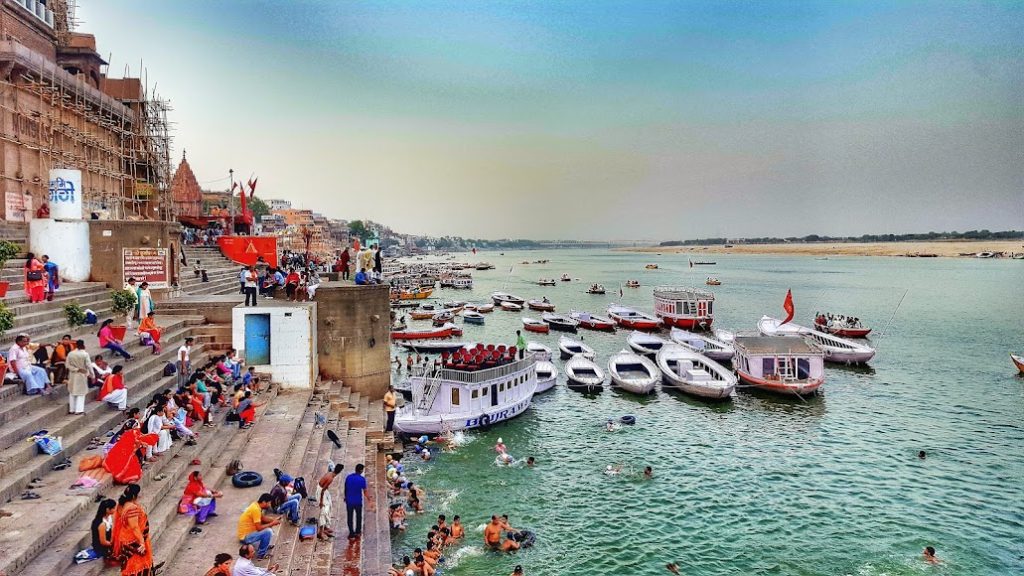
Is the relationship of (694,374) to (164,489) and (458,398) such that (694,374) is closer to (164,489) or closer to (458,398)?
(458,398)

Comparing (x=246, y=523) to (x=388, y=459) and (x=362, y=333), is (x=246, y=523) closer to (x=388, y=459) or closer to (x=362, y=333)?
(x=388, y=459)

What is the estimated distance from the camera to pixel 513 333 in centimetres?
5666

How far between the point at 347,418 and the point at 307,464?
17.2 ft

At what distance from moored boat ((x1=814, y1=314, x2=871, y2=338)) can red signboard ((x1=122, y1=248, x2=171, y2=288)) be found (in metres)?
49.9

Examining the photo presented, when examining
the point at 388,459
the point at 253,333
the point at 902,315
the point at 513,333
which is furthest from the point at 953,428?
the point at 902,315

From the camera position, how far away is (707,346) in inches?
1724

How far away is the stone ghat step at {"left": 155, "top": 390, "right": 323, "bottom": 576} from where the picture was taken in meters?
9.47

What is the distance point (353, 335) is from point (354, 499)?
11593 millimetres

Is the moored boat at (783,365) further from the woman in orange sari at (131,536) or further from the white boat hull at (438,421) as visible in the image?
the woman in orange sari at (131,536)

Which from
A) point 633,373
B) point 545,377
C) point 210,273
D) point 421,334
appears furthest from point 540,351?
point 210,273

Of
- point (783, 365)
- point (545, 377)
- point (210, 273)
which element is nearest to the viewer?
point (210, 273)

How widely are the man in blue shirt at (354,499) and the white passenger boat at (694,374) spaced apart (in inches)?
904

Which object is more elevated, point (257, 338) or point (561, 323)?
point (257, 338)

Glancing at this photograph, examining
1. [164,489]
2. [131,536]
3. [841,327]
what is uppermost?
[131,536]
